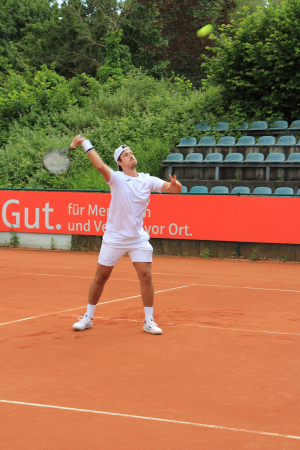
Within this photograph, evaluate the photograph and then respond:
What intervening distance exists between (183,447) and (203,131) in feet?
65.7

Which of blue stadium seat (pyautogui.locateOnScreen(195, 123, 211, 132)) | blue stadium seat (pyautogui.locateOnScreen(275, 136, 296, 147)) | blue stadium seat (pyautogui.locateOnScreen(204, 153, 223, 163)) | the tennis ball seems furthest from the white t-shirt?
the tennis ball

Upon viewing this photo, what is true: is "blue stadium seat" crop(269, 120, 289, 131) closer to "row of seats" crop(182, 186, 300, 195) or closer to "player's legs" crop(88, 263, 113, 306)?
"row of seats" crop(182, 186, 300, 195)

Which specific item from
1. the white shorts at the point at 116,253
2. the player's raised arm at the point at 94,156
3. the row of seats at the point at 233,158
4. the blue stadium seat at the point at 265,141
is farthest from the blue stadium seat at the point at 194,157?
the player's raised arm at the point at 94,156

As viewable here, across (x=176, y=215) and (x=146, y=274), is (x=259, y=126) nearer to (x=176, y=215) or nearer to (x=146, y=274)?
(x=176, y=215)

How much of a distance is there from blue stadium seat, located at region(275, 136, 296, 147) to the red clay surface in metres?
10.7

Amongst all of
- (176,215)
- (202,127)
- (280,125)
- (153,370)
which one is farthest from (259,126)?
(153,370)

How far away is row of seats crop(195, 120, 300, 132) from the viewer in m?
21.4

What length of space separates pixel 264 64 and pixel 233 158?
5.19 meters

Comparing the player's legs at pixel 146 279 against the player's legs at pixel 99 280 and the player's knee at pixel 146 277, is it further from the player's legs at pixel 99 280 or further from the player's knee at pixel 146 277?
the player's legs at pixel 99 280

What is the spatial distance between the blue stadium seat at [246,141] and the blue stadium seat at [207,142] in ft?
3.10

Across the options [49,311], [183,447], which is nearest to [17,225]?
[49,311]

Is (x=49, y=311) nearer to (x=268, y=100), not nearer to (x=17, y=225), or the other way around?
(x=17, y=225)

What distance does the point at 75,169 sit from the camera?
22578mm

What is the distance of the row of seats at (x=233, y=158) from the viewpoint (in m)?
19.1
